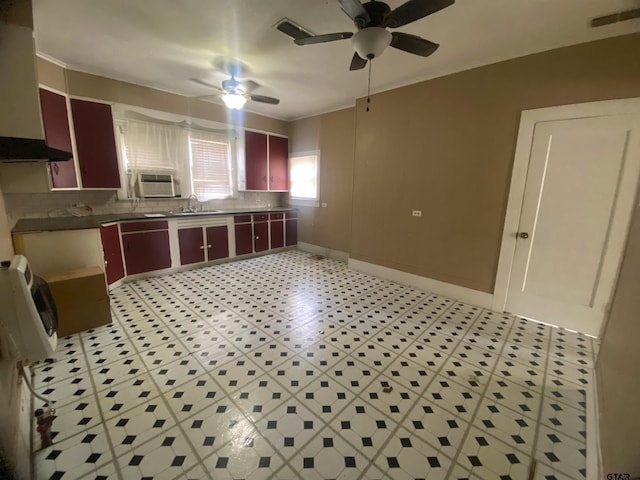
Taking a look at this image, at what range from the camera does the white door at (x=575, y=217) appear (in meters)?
2.36

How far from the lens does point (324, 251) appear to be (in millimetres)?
5445

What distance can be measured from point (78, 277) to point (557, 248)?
483cm

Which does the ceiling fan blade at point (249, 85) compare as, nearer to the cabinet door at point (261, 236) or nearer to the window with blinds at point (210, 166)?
the window with blinds at point (210, 166)

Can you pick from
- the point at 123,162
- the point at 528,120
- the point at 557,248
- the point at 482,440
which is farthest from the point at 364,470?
the point at 123,162

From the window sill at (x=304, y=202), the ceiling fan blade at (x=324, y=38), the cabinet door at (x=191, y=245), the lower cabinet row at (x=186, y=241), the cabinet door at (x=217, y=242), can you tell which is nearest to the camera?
the ceiling fan blade at (x=324, y=38)

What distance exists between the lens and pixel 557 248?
2.71 meters

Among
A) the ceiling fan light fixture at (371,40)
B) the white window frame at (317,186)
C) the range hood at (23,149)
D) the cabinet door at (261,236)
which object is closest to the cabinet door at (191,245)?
the cabinet door at (261,236)

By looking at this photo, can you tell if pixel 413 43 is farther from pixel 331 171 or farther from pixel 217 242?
pixel 217 242

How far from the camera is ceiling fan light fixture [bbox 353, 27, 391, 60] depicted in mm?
1814

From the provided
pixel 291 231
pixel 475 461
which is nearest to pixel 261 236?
pixel 291 231

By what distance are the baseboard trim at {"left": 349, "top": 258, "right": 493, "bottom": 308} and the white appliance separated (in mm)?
3749

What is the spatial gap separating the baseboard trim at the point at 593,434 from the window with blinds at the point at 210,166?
17.6ft

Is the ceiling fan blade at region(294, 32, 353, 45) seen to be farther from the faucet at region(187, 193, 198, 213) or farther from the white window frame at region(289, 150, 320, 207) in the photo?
the faucet at region(187, 193, 198, 213)

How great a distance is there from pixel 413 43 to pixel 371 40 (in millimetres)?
422
